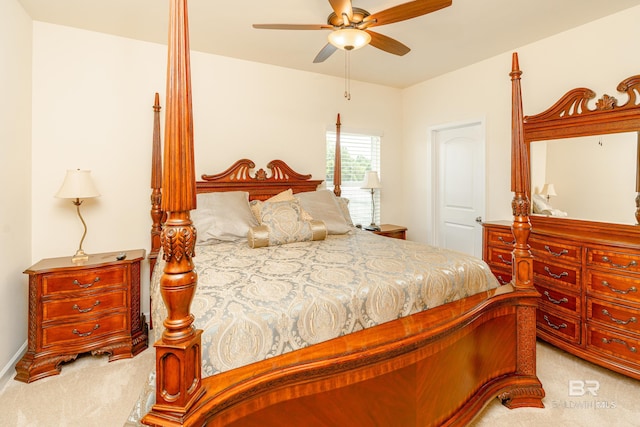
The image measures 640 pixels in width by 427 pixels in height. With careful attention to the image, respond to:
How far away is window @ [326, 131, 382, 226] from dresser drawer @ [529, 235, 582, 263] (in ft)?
6.93

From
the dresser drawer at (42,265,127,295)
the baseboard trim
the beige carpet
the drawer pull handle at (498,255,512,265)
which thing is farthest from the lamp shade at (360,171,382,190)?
the baseboard trim

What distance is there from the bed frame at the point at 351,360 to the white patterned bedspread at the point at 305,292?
0.19ft

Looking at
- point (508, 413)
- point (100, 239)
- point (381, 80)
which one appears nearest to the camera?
point (508, 413)

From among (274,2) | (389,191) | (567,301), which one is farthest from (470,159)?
(274,2)

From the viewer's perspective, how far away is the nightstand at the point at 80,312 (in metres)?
2.31

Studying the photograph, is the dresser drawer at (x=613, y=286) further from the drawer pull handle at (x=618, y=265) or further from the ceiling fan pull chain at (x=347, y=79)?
the ceiling fan pull chain at (x=347, y=79)

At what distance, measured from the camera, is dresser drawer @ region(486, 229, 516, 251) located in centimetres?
305

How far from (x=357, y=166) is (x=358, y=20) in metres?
2.46

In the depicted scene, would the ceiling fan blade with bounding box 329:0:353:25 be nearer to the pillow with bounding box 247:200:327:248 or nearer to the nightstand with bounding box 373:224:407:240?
the pillow with bounding box 247:200:327:248

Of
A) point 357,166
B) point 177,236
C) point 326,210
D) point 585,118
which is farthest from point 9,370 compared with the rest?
point 585,118

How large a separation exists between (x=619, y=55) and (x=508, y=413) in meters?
2.90

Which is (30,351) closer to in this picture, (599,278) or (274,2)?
(274,2)

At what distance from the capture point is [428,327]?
5.22ft

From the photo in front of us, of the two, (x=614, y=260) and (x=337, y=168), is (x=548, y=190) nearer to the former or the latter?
(x=614, y=260)
